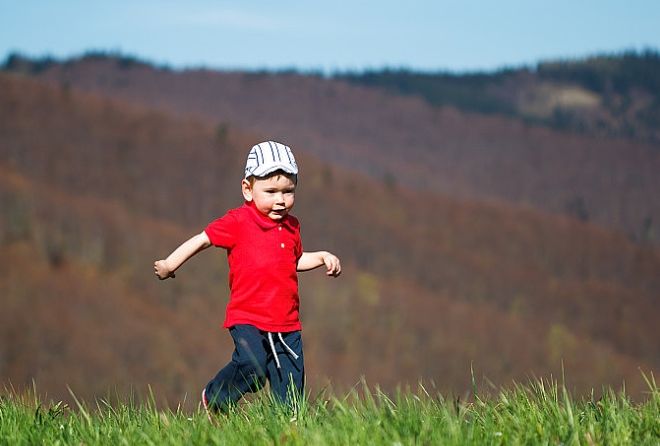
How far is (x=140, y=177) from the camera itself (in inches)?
3622

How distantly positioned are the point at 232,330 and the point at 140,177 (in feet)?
296

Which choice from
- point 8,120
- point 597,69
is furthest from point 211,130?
point 597,69

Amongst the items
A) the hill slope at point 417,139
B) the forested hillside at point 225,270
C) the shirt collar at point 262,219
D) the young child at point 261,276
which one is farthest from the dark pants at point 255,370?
the hill slope at point 417,139

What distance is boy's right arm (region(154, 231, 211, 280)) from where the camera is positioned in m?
3.86

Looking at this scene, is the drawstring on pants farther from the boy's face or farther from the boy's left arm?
the boy's face

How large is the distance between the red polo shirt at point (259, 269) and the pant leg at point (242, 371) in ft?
0.20

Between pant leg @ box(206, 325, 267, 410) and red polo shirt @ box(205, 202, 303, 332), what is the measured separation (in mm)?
62

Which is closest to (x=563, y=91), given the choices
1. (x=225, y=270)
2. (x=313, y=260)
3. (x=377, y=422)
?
(x=225, y=270)

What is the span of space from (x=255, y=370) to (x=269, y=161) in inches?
37.4

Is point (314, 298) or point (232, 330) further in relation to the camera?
point (314, 298)

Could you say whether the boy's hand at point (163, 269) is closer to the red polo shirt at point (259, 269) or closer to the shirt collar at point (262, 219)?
the red polo shirt at point (259, 269)

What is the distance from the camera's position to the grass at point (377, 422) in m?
2.96

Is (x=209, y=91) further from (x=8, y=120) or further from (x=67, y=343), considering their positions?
(x=67, y=343)

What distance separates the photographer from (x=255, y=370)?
391 cm
